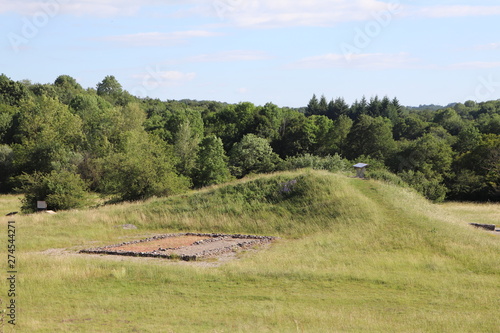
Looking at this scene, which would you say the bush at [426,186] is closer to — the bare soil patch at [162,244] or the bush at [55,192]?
the bare soil patch at [162,244]

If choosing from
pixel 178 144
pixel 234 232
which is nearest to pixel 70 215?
pixel 234 232

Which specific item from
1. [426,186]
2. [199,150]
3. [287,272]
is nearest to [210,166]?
[199,150]

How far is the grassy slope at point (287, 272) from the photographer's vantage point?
14375 mm

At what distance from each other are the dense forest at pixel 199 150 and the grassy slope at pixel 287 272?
377 inches

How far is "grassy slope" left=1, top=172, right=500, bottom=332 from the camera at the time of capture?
47.2 feet

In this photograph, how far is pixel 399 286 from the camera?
18.2 meters

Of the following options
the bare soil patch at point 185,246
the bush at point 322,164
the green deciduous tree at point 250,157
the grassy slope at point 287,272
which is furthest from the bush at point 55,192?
the green deciduous tree at point 250,157

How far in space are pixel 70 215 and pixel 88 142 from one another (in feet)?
131

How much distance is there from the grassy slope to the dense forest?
957 centimetres

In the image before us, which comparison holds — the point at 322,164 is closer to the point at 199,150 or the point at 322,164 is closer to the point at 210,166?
the point at 210,166

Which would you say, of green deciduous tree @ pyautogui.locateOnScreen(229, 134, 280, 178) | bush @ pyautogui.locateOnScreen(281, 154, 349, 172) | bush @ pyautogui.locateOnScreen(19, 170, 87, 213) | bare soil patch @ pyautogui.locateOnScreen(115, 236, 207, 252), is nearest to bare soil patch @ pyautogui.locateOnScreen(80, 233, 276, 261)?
bare soil patch @ pyautogui.locateOnScreen(115, 236, 207, 252)

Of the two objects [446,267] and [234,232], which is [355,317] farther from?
[234,232]

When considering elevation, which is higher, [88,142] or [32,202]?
[88,142]

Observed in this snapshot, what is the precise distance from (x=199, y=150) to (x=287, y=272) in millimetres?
49526
